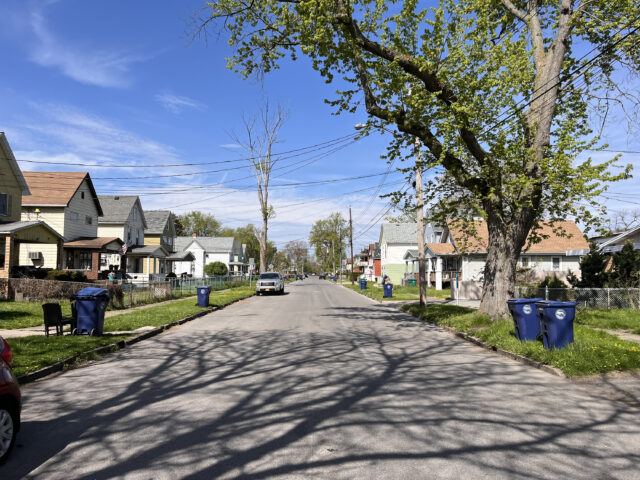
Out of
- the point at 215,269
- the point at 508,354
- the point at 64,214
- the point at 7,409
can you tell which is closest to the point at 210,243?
the point at 215,269

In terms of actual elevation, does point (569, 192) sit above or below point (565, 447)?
above

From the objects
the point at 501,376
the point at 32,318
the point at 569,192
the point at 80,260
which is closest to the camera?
the point at 501,376

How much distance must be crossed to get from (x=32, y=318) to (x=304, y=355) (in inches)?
420

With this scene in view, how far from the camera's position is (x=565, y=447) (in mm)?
4613

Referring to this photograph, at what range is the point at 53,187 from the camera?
36.9 m

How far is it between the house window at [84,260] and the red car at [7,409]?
3687cm

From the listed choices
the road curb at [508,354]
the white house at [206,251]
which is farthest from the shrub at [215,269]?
the road curb at [508,354]

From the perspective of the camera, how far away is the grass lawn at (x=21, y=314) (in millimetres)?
14074

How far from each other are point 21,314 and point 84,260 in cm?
2365

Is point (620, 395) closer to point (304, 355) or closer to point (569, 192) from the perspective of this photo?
point (304, 355)

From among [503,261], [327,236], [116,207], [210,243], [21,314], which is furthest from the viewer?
[327,236]

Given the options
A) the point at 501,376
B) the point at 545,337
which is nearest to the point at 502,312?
the point at 545,337

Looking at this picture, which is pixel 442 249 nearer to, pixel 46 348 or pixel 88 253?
pixel 88 253

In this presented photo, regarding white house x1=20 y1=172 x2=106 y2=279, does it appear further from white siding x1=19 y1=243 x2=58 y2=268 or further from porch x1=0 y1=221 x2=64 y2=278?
porch x1=0 y1=221 x2=64 y2=278
